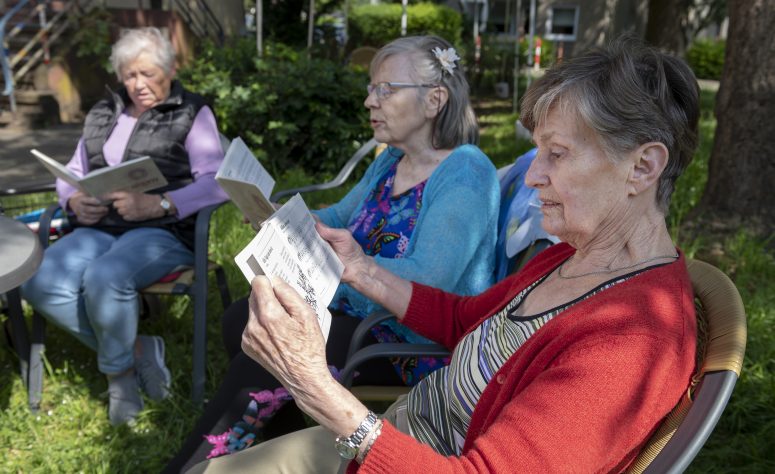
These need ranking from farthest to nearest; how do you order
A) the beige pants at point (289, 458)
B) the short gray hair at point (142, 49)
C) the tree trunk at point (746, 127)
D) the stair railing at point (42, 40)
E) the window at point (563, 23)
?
the window at point (563, 23) < the stair railing at point (42, 40) < the tree trunk at point (746, 127) < the short gray hair at point (142, 49) < the beige pants at point (289, 458)

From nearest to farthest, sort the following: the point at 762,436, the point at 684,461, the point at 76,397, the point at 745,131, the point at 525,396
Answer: the point at 684,461
the point at 525,396
the point at 762,436
the point at 76,397
the point at 745,131

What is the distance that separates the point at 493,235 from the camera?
2.42 m

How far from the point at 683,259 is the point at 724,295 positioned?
106 mm

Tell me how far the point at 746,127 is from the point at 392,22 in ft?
67.2

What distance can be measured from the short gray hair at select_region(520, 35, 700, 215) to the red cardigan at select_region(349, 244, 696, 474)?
26 cm

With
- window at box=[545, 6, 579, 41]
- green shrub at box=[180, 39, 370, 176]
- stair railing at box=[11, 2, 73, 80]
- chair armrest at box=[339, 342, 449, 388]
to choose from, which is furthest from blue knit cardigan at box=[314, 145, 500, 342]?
window at box=[545, 6, 579, 41]

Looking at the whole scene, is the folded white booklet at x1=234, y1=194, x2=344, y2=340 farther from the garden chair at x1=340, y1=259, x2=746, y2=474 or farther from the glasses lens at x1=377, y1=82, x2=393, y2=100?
the glasses lens at x1=377, y1=82, x2=393, y2=100

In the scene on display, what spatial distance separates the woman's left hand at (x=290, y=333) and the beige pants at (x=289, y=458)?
45 cm

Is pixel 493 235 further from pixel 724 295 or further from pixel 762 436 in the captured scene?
pixel 762 436

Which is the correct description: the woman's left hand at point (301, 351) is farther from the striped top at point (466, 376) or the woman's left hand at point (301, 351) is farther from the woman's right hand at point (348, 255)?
the woman's right hand at point (348, 255)

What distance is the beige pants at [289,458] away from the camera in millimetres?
1734

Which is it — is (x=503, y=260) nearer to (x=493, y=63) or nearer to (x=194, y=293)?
(x=194, y=293)

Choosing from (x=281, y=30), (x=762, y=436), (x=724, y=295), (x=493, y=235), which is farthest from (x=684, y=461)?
(x=281, y=30)

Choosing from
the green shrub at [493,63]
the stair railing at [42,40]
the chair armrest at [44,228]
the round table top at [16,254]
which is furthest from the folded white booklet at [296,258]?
the green shrub at [493,63]
